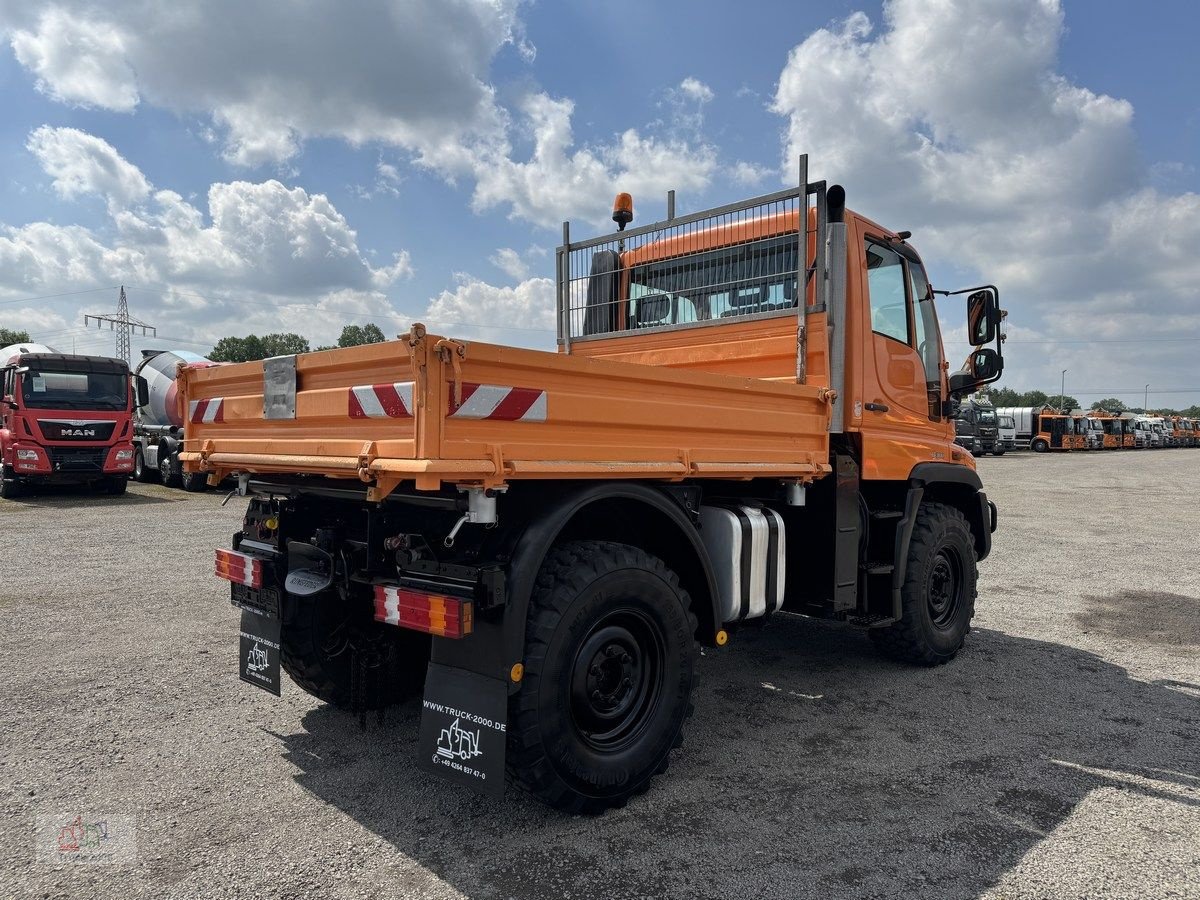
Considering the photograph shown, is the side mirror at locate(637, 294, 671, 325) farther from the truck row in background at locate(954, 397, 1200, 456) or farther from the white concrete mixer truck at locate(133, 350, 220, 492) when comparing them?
the truck row in background at locate(954, 397, 1200, 456)

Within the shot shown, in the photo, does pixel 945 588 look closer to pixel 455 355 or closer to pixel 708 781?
pixel 708 781

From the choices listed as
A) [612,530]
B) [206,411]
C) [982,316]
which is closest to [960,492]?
[982,316]

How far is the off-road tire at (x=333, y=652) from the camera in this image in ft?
12.9

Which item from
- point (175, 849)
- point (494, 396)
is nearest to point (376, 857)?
point (175, 849)

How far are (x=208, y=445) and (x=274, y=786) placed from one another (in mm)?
1722

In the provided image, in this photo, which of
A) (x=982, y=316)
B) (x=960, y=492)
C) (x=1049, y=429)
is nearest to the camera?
(x=982, y=316)

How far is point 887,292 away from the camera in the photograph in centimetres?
504

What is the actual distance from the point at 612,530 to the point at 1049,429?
52.6 m

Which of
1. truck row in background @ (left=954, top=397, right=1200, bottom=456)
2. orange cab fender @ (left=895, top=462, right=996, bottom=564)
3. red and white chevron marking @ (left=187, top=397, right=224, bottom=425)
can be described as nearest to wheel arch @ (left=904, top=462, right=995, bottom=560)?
orange cab fender @ (left=895, top=462, right=996, bottom=564)

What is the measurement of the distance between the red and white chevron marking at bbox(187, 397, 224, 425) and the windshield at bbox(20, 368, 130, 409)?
1403 centimetres

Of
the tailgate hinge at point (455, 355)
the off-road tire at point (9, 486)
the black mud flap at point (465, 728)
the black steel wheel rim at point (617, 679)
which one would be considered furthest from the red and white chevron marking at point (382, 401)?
the off-road tire at point (9, 486)

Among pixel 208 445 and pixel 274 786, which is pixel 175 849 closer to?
pixel 274 786

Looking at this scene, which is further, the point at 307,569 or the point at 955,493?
the point at 955,493

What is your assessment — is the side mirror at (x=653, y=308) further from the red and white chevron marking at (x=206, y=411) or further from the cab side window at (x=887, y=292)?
the red and white chevron marking at (x=206, y=411)
